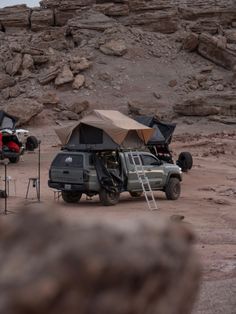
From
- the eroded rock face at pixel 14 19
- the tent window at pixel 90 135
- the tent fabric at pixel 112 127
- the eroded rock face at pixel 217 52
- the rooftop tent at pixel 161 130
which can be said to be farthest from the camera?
the eroded rock face at pixel 14 19

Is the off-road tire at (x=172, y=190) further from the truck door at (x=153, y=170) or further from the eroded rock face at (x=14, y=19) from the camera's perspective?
the eroded rock face at (x=14, y=19)

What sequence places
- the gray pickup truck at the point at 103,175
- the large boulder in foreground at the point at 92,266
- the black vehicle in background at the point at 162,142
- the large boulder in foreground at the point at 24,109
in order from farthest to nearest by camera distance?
the large boulder in foreground at the point at 24,109, the black vehicle in background at the point at 162,142, the gray pickup truck at the point at 103,175, the large boulder in foreground at the point at 92,266

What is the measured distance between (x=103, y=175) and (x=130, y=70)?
35.6 meters

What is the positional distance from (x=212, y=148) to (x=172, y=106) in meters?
11.7

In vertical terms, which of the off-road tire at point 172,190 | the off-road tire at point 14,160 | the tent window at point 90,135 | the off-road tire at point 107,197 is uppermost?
the tent window at point 90,135

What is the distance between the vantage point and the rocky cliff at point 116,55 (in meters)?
49.1

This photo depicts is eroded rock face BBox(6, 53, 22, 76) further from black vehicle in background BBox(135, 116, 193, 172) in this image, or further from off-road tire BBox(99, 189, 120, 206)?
off-road tire BBox(99, 189, 120, 206)

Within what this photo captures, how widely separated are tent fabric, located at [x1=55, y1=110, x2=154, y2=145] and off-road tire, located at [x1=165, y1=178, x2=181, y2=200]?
6.32 ft

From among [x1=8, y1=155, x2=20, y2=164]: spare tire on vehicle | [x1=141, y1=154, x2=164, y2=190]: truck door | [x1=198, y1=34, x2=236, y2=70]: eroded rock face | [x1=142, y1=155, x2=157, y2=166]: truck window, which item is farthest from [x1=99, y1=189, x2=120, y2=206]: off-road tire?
[x1=198, y1=34, x2=236, y2=70]: eroded rock face

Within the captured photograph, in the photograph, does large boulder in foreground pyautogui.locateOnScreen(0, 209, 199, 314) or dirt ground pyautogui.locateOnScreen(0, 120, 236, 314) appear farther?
dirt ground pyautogui.locateOnScreen(0, 120, 236, 314)

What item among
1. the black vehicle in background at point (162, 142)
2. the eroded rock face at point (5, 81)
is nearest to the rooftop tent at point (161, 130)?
the black vehicle in background at point (162, 142)

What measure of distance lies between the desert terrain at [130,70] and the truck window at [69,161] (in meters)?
4.93

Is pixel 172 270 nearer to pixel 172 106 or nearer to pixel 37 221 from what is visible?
pixel 37 221

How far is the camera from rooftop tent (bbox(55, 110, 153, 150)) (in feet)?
69.1
